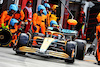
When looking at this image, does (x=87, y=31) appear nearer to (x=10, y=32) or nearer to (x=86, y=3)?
(x=86, y=3)

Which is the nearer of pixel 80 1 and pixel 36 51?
pixel 36 51

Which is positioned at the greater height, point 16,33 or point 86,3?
point 86,3

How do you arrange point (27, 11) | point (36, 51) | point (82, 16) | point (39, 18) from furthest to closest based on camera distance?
point (82, 16), point (27, 11), point (39, 18), point (36, 51)

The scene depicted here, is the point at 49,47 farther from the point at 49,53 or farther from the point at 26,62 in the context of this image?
the point at 26,62

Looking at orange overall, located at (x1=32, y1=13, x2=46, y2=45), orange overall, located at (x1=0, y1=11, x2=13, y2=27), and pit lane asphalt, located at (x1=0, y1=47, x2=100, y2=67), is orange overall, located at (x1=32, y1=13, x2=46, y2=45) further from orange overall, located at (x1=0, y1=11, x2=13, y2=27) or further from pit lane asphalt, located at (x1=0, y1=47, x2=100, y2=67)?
pit lane asphalt, located at (x1=0, y1=47, x2=100, y2=67)

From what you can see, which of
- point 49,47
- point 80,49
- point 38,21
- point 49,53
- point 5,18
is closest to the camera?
point 49,53

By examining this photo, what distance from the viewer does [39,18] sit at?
12531 mm

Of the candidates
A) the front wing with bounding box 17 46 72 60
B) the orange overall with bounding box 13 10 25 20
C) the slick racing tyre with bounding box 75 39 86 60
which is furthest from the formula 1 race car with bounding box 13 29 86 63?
the orange overall with bounding box 13 10 25 20

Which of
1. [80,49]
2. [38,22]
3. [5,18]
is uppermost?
[5,18]

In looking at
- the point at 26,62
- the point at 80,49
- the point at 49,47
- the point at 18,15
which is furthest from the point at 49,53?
the point at 18,15

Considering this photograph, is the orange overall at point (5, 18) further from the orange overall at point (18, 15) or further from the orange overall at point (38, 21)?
the orange overall at point (38, 21)

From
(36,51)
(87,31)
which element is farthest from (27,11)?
(87,31)

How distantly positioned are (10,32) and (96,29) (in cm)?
366

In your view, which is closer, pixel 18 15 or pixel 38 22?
pixel 18 15
